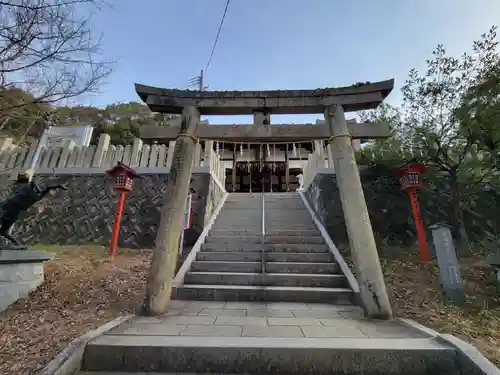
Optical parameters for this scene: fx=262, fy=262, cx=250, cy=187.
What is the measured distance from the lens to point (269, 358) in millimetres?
2568

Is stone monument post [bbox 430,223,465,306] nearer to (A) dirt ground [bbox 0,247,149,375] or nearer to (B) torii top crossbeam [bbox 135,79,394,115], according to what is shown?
(B) torii top crossbeam [bbox 135,79,394,115]

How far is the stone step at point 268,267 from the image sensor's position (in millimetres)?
5848

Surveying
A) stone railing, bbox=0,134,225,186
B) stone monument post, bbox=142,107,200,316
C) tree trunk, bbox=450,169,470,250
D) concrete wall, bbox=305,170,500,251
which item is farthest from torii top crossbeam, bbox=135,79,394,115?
stone railing, bbox=0,134,225,186

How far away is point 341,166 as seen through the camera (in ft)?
16.0

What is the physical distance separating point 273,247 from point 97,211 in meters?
6.94

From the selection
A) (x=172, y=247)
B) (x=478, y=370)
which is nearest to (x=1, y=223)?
(x=172, y=247)

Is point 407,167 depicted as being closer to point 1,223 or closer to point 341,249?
point 341,249

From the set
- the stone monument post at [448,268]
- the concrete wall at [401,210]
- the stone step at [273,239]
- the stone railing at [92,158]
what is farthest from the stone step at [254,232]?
the stone monument post at [448,268]

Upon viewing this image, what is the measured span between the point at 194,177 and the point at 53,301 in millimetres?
6099

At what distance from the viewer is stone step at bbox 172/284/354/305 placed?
4.90 metres

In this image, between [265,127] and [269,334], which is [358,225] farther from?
[265,127]

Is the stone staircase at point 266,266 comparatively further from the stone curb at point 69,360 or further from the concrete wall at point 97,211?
the stone curb at point 69,360

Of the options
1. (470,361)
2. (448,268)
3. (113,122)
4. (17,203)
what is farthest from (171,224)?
(113,122)

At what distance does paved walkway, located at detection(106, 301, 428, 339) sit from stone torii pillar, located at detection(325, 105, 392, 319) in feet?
0.99
